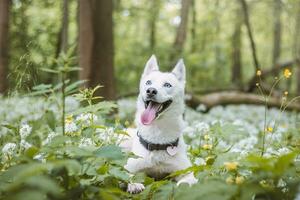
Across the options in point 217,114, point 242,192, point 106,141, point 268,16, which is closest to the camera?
point 242,192

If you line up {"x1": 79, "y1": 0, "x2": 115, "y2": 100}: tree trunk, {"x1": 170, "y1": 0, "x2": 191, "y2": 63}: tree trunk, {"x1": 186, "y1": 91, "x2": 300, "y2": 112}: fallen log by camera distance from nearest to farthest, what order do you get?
{"x1": 79, "y1": 0, "x2": 115, "y2": 100}: tree trunk < {"x1": 186, "y1": 91, "x2": 300, "y2": 112}: fallen log < {"x1": 170, "y1": 0, "x2": 191, "y2": 63}: tree trunk

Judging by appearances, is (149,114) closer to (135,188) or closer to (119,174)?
(135,188)

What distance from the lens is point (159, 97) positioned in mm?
4512

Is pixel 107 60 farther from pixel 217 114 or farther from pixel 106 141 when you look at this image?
pixel 106 141

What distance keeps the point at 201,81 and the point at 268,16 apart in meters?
7.57

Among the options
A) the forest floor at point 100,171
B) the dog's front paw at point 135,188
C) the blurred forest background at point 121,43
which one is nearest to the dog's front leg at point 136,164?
the forest floor at point 100,171

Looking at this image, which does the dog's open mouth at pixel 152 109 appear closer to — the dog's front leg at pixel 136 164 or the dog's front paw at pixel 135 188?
the dog's front leg at pixel 136 164

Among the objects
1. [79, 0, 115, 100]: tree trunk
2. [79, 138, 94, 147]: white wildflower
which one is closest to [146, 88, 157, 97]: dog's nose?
[79, 138, 94, 147]: white wildflower

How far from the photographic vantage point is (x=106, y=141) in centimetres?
427

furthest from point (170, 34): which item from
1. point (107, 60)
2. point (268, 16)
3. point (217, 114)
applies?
point (107, 60)

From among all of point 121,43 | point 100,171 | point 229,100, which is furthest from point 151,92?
point 121,43

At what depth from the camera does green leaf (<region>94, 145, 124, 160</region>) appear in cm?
306

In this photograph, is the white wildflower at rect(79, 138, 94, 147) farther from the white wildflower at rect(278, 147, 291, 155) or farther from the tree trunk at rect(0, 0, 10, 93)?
the tree trunk at rect(0, 0, 10, 93)

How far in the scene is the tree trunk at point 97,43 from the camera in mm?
8797
